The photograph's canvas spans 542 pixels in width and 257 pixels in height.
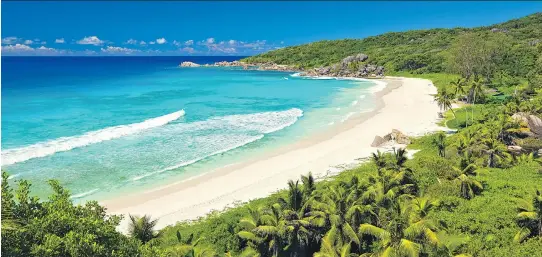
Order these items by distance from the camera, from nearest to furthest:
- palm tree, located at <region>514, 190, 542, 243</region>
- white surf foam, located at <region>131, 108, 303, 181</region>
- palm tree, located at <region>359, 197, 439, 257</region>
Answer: palm tree, located at <region>359, 197, 439, 257</region> → palm tree, located at <region>514, 190, 542, 243</region> → white surf foam, located at <region>131, 108, 303, 181</region>

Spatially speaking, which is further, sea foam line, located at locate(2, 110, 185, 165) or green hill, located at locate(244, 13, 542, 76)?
green hill, located at locate(244, 13, 542, 76)

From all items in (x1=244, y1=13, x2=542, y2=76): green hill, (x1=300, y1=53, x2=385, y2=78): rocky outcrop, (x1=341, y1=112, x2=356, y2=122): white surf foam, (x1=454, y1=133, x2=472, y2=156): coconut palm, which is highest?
(x1=244, y1=13, x2=542, y2=76): green hill

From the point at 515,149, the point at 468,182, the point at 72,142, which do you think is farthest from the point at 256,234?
the point at 72,142

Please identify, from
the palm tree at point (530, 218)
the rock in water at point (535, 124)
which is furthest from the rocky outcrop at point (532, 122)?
the palm tree at point (530, 218)

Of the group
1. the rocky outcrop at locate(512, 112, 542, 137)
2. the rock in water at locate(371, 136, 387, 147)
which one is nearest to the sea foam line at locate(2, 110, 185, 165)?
the rock in water at locate(371, 136, 387, 147)

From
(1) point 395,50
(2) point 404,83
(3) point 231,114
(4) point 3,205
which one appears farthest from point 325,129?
(1) point 395,50

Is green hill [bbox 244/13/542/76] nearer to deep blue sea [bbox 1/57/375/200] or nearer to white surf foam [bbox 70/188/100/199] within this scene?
deep blue sea [bbox 1/57/375/200]
